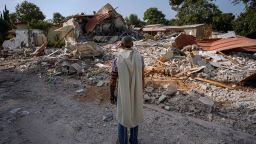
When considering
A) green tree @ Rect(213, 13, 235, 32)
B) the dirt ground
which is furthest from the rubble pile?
green tree @ Rect(213, 13, 235, 32)

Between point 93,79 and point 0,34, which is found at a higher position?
point 0,34

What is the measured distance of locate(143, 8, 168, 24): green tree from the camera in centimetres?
4566

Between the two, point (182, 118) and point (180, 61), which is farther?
point (180, 61)

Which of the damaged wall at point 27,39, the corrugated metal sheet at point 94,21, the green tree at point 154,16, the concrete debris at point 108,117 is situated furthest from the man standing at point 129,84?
the green tree at point 154,16

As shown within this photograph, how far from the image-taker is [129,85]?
354cm

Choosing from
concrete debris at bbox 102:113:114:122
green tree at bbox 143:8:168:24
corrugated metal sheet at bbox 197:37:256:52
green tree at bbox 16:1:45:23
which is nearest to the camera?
concrete debris at bbox 102:113:114:122

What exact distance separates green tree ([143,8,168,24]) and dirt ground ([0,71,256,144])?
40079 mm

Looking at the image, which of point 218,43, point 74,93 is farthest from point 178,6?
point 74,93

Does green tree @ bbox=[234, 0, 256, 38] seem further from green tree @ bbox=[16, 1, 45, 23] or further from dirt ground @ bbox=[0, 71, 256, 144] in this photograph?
green tree @ bbox=[16, 1, 45, 23]

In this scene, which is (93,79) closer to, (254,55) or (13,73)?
(13,73)

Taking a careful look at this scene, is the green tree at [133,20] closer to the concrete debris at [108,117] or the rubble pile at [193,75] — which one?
the rubble pile at [193,75]

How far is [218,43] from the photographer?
12617 mm

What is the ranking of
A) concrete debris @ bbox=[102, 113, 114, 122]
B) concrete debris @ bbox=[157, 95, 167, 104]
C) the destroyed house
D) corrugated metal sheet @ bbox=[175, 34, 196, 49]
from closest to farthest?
concrete debris @ bbox=[102, 113, 114, 122] → concrete debris @ bbox=[157, 95, 167, 104] → corrugated metal sheet @ bbox=[175, 34, 196, 49] → the destroyed house

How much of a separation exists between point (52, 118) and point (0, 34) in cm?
1887
